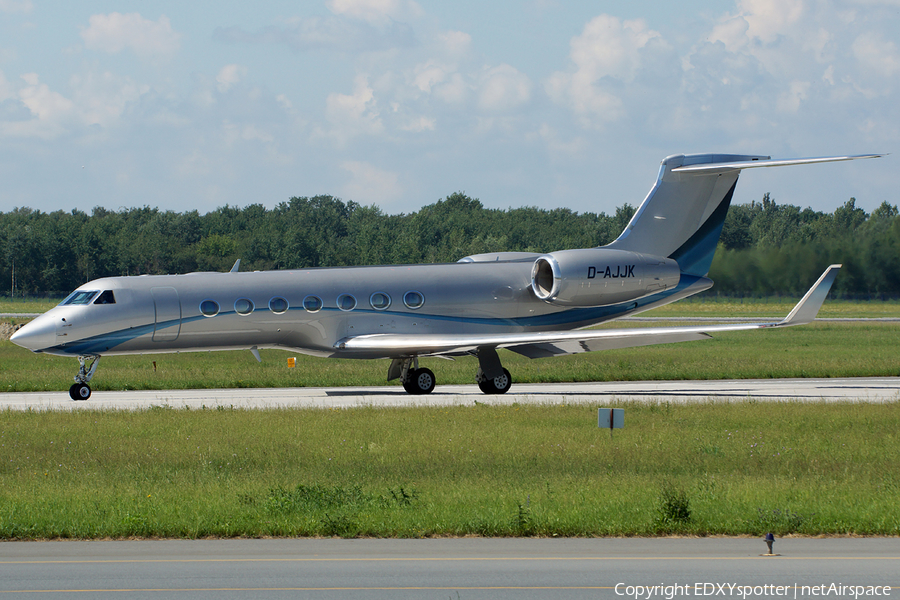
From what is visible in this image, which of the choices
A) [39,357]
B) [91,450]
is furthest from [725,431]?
[39,357]

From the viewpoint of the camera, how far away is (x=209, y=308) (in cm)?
2617

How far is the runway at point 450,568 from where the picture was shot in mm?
8852

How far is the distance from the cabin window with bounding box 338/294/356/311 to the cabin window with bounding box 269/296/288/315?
152 cm

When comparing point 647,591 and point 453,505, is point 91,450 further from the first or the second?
point 647,591

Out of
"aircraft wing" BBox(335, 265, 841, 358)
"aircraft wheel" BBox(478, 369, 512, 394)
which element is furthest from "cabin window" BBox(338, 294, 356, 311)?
"aircraft wheel" BBox(478, 369, 512, 394)

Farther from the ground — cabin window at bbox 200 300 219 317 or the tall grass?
cabin window at bbox 200 300 219 317

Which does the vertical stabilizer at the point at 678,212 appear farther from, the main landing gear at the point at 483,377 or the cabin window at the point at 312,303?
the cabin window at the point at 312,303

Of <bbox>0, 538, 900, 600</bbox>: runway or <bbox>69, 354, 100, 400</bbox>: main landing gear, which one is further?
<bbox>69, 354, 100, 400</bbox>: main landing gear

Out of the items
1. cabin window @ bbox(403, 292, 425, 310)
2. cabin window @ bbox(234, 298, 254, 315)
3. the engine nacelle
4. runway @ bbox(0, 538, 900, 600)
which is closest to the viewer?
runway @ bbox(0, 538, 900, 600)

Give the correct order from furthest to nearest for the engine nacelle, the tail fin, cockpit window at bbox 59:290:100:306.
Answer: the tail fin
the engine nacelle
cockpit window at bbox 59:290:100:306

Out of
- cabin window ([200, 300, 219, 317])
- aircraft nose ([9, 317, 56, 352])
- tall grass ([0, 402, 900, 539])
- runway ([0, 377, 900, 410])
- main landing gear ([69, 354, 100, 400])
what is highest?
cabin window ([200, 300, 219, 317])

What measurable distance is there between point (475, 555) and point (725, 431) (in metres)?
10.0

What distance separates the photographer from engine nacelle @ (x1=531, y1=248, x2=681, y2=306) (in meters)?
28.4

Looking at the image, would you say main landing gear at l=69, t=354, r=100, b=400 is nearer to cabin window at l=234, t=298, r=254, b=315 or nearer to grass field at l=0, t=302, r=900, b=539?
grass field at l=0, t=302, r=900, b=539
